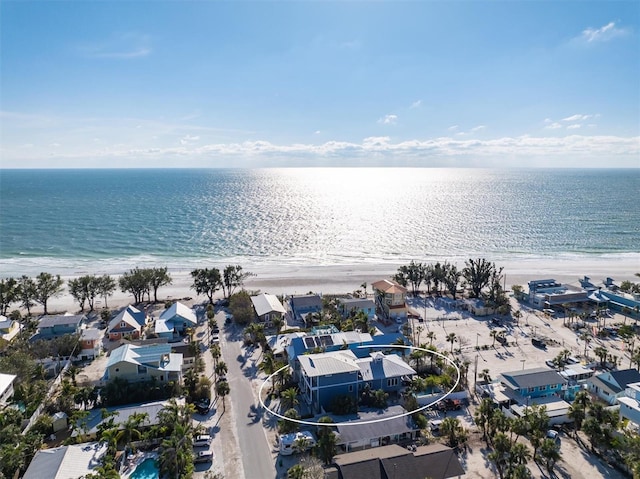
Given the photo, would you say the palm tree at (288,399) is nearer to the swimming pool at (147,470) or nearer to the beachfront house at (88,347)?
the swimming pool at (147,470)

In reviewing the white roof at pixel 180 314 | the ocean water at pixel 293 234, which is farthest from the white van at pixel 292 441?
the ocean water at pixel 293 234

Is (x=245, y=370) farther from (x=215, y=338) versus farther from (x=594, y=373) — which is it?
(x=594, y=373)

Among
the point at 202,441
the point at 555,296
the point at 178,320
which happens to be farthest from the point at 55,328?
the point at 555,296

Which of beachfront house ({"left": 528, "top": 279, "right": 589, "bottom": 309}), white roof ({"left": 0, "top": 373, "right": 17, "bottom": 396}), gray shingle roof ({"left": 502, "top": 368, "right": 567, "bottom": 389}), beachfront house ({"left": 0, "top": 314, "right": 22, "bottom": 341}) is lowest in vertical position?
beachfront house ({"left": 528, "top": 279, "right": 589, "bottom": 309})

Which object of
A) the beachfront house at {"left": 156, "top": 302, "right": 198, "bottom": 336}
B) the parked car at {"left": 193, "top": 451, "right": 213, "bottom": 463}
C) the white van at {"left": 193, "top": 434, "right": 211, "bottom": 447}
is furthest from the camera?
the beachfront house at {"left": 156, "top": 302, "right": 198, "bottom": 336}

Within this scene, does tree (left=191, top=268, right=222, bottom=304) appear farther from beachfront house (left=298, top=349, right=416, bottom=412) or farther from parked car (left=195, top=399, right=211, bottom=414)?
beachfront house (left=298, top=349, right=416, bottom=412)

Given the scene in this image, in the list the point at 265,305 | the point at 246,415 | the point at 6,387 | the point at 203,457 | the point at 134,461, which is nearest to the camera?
the point at 134,461

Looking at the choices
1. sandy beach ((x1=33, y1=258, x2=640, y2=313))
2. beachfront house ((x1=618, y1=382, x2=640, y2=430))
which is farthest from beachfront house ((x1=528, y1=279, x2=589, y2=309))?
beachfront house ((x1=618, y1=382, x2=640, y2=430))

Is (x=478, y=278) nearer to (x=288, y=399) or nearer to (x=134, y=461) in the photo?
(x=288, y=399)
